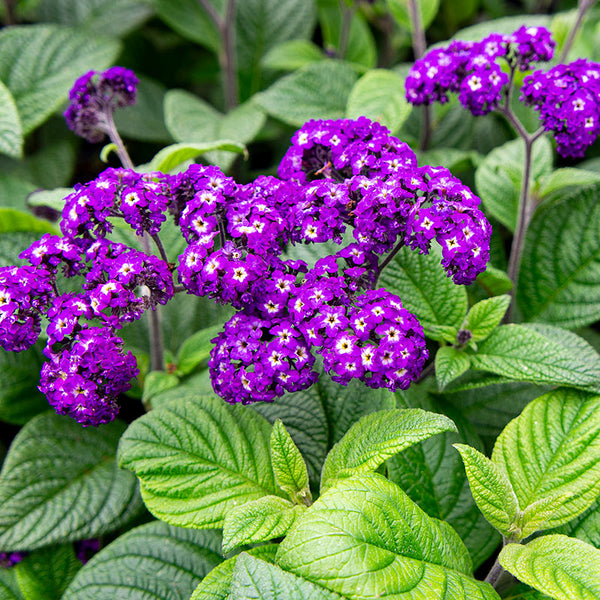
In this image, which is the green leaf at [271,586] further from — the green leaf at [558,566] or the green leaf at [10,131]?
the green leaf at [10,131]

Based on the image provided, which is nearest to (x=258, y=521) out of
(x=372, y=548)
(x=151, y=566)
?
(x=372, y=548)

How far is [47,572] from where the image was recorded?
5.87 feet

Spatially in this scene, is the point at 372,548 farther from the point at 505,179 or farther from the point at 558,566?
the point at 505,179

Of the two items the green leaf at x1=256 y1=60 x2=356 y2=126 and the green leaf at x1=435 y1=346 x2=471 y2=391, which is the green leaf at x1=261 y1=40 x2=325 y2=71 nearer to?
the green leaf at x1=256 y1=60 x2=356 y2=126

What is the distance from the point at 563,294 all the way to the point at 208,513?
134 cm

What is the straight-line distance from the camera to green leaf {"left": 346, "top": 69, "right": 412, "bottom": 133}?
7.26ft

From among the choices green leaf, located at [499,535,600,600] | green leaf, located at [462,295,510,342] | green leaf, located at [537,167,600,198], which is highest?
green leaf, located at [537,167,600,198]

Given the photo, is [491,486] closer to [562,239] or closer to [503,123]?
[562,239]

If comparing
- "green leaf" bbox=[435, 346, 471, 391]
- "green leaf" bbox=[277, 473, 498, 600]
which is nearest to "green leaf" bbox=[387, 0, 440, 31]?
"green leaf" bbox=[435, 346, 471, 391]

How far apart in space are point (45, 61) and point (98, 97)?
0.92 meters

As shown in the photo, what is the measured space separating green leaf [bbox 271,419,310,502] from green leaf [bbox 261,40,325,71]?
6.07 ft

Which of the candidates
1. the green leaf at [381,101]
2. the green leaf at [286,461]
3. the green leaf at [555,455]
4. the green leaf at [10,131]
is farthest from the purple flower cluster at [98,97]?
the green leaf at [555,455]

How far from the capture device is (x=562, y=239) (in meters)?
2.14

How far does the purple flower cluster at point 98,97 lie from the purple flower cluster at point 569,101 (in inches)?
46.1
